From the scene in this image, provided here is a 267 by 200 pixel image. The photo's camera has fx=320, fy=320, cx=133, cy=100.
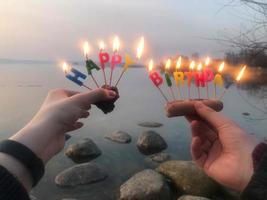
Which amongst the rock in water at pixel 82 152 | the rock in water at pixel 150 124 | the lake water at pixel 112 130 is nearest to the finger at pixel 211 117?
the lake water at pixel 112 130

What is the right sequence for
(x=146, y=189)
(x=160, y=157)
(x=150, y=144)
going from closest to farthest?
(x=146, y=189)
(x=160, y=157)
(x=150, y=144)

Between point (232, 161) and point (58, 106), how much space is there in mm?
1791

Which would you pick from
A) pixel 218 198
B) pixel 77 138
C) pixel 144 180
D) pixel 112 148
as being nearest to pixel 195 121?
pixel 144 180

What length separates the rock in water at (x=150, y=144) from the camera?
18297 millimetres

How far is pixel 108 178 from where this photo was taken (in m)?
14.2

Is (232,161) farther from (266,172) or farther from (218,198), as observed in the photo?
(218,198)

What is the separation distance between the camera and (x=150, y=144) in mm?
18422

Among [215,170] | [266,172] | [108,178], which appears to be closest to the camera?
[266,172]

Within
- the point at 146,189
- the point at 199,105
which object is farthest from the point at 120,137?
the point at 199,105

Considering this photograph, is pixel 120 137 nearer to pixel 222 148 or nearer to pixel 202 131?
pixel 202 131

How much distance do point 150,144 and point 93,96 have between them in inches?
602

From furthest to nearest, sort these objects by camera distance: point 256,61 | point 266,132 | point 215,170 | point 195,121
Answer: point 266,132, point 256,61, point 195,121, point 215,170

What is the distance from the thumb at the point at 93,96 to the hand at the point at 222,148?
104 centimetres

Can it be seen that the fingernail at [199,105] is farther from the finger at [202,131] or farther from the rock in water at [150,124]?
the rock in water at [150,124]
